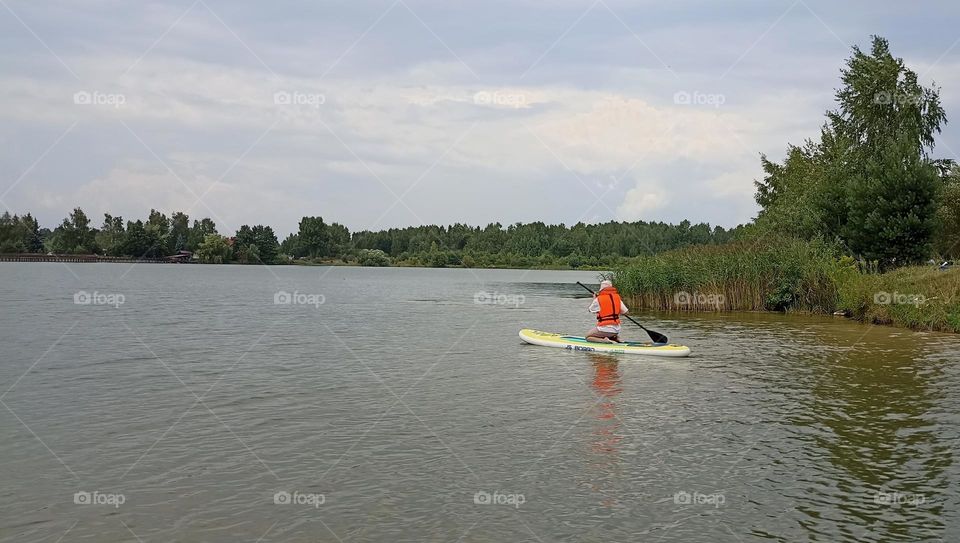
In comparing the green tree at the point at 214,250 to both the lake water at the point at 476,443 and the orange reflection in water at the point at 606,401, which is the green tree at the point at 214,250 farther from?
the orange reflection in water at the point at 606,401

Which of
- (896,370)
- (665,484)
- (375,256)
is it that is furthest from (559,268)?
(665,484)

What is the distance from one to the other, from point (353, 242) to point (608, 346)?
16294 cm

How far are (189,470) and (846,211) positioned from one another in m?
46.4

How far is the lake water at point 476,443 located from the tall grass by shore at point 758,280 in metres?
10.4

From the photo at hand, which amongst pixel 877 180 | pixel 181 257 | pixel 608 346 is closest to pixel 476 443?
pixel 608 346

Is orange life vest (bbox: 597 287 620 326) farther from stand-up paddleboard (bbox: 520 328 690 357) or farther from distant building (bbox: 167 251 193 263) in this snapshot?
distant building (bbox: 167 251 193 263)

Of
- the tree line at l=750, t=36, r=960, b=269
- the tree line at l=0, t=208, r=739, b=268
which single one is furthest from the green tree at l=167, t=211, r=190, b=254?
the tree line at l=750, t=36, r=960, b=269

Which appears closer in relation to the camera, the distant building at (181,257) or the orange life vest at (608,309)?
the orange life vest at (608,309)

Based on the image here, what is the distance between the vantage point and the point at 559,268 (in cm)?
16662

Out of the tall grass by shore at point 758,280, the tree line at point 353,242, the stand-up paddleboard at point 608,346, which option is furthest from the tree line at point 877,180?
the tree line at point 353,242

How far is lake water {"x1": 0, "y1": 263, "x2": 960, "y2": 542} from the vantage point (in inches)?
336

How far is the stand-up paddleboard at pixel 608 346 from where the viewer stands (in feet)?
73.1

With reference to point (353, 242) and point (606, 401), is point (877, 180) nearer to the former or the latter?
point (606, 401)

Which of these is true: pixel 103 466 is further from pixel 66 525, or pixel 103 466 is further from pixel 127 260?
pixel 127 260
